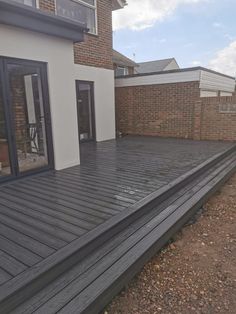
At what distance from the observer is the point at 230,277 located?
95.7 inches

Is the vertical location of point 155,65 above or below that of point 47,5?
above

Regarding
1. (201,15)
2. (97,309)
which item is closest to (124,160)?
(97,309)

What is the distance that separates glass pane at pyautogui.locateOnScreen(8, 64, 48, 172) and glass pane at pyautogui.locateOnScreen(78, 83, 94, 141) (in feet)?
11.4

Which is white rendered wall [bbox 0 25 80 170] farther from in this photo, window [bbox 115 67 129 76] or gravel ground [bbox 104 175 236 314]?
window [bbox 115 67 129 76]

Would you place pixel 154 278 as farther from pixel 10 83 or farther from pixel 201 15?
pixel 201 15

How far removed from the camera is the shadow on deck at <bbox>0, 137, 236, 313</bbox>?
1.89 meters

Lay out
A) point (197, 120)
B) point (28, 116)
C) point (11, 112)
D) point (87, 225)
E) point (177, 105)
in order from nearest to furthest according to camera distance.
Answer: point (87, 225) → point (11, 112) → point (28, 116) → point (197, 120) → point (177, 105)

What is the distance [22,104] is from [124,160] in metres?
2.50

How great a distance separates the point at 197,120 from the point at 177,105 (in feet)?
3.05

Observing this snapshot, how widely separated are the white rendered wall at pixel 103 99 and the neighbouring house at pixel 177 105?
1331 mm

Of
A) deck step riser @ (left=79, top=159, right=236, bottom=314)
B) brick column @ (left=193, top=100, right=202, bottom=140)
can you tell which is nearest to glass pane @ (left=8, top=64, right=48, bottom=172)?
deck step riser @ (left=79, top=159, right=236, bottom=314)

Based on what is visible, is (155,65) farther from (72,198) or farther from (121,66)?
(72,198)

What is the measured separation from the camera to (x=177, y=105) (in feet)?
29.1

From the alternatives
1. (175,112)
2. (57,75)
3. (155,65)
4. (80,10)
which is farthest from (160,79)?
(155,65)
